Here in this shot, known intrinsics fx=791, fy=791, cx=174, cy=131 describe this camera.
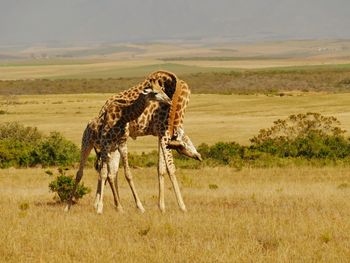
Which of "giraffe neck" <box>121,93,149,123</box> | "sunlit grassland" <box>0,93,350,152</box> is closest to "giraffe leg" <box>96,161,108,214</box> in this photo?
"giraffe neck" <box>121,93,149,123</box>

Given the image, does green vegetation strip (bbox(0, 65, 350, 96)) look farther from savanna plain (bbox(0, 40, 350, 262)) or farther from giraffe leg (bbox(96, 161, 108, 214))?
giraffe leg (bbox(96, 161, 108, 214))

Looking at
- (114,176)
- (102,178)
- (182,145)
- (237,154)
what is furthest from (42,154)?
(182,145)

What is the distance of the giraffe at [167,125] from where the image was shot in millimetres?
15570

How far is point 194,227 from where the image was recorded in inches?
532

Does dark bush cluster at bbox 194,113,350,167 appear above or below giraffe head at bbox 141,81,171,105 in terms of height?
below

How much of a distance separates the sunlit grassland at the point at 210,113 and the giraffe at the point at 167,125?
26113 millimetres

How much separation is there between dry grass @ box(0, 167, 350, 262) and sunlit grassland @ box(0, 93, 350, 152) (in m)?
23.7

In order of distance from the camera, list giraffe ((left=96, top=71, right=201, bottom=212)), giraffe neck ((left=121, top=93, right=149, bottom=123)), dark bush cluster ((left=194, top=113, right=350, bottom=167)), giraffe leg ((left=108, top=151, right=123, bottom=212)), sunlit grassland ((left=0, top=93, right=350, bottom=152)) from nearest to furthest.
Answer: giraffe neck ((left=121, top=93, right=149, bottom=123)), giraffe ((left=96, top=71, right=201, bottom=212)), giraffe leg ((left=108, top=151, right=123, bottom=212)), dark bush cluster ((left=194, top=113, right=350, bottom=167)), sunlit grassland ((left=0, top=93, right=350, bottom=152))

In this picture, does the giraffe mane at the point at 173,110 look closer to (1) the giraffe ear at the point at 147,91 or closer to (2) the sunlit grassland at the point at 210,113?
(1) the giraffe ear at the point at 147,91

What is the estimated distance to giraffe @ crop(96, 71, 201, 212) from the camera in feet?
51.1

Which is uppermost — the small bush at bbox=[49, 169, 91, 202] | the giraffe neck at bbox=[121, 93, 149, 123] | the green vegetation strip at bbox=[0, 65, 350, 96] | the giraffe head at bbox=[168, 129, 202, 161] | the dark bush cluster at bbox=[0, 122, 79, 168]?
the giraffe neck at bbox=[121, 93, 149, 123]

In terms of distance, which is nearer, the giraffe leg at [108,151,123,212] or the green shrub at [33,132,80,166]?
the giraffe leg at [108,151,123,212]

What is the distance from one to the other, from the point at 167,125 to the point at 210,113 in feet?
173

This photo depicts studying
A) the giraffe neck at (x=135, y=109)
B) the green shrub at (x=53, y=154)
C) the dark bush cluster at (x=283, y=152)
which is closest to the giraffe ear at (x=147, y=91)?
the giraffe neck at (x=135, y=109)
